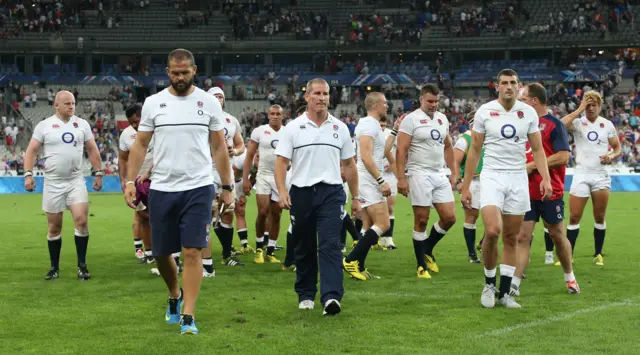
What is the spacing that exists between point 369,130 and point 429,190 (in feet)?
3.74

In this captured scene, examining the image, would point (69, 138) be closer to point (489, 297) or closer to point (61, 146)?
point (61, 146)

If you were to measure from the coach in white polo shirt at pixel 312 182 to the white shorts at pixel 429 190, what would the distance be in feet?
9.32

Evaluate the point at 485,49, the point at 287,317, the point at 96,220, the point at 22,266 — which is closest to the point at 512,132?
the point at 287,317

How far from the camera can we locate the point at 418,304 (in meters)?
9.67

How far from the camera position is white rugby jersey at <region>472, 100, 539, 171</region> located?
9.33 meters

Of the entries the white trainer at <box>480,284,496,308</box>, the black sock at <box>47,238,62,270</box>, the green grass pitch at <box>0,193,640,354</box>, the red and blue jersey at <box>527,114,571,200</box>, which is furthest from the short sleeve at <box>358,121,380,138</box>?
the black sock at <box>47,238,62,270</box>

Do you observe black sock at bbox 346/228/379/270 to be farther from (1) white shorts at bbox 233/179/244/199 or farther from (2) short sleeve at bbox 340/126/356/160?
(1) white shorts at bbox 233/179/244/199

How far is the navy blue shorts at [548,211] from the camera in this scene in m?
10.3

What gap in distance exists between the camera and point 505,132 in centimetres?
931

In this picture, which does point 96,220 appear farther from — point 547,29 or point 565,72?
point 547,29

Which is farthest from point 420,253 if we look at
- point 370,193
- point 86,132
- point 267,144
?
point 86,132

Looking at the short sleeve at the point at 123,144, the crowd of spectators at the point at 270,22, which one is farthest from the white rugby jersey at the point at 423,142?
the crowd of spectators at the point at 270,22

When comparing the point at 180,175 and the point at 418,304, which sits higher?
the point at 180,175

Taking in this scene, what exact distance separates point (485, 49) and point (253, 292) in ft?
173
